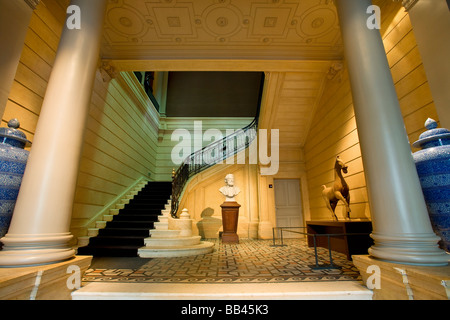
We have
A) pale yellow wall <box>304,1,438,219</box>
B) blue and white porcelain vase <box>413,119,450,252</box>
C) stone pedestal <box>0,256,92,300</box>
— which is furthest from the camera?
pale yellow wall <box>304,1,438,219</box>

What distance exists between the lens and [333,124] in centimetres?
496

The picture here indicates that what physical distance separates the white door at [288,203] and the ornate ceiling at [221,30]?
13.1 ft

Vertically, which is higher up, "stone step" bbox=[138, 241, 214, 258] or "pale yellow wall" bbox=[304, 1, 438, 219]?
"pale yellow wall" bbox=[304, 1, 438, 219]

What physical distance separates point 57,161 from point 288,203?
6480 millimetres

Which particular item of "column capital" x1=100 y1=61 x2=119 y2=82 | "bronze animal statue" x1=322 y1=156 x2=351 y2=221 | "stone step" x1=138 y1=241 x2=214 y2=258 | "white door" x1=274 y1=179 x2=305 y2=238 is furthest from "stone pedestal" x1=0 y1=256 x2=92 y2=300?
"white door" x1=274 y1=179 x2=305 y2=238

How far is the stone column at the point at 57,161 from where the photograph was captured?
158 centimetres

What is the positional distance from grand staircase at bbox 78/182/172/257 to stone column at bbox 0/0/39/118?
2521mm

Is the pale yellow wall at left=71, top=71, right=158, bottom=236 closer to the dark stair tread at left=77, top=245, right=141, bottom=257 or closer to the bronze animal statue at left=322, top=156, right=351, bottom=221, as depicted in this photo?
the dark stair tread at left=77, top=245, right=141, bottom=257

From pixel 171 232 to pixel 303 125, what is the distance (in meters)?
5.00

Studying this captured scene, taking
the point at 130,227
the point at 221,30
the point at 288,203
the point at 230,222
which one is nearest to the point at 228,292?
the point at 130,227

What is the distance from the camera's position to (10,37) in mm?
2469

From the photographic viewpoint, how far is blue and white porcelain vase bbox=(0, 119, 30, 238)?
1851 mm

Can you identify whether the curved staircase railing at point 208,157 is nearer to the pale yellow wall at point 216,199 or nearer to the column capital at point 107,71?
the pale yellow wall at point 216,199

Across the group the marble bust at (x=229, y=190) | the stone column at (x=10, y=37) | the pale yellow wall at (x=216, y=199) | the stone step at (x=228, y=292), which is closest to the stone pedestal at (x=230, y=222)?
the marble bust at (x=229, y=190)
